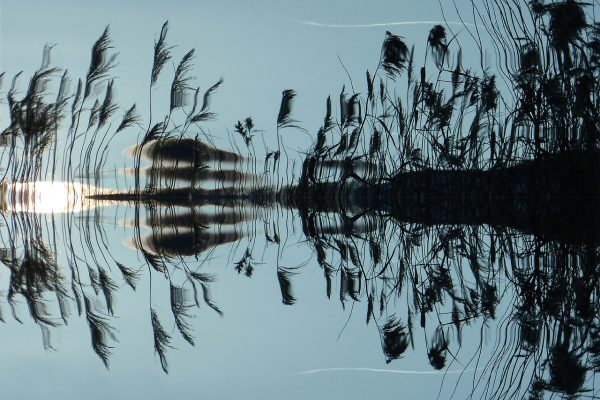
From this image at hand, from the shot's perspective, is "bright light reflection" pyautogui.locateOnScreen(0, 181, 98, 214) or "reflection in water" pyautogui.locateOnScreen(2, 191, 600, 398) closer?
"reflection in water" pyautogui.locateOnScreen(2, 191, 600, 398)

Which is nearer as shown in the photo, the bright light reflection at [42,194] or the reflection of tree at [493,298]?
the reflection of tree at [493,298]

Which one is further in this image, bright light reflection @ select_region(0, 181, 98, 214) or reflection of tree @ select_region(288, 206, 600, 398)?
bright light reflection @ select_region(0, 181, 98, 214)

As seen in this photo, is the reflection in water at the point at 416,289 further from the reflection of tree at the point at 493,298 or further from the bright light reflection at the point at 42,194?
the bright light reflection at the point at 42,194

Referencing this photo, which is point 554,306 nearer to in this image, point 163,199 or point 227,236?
point 227,236

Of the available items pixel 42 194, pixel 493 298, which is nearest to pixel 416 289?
pixel 493 298

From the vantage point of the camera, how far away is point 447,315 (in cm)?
182

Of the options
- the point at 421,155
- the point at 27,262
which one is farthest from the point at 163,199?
the point at 27,262

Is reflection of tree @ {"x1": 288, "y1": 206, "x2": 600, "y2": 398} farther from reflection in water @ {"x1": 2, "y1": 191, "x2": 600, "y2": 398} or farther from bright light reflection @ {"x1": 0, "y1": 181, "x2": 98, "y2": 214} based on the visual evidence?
bright light reflection @ {"x1": 0, "y1": 181, "x2": 98, "y2": 214}

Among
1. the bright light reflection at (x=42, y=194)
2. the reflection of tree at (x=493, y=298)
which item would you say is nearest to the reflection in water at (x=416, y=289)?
the reflection of tree at (x=493, y=298)

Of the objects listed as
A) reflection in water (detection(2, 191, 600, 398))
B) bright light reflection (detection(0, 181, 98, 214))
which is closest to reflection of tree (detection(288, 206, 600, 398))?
reflection in water (detection(2, 191, 600, 398))

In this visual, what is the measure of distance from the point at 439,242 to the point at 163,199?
297 inches

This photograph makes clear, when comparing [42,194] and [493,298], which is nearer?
[493,298]

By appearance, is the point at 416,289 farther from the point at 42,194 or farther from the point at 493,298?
the point at 42,194

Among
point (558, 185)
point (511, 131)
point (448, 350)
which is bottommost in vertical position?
point (448, 350)
